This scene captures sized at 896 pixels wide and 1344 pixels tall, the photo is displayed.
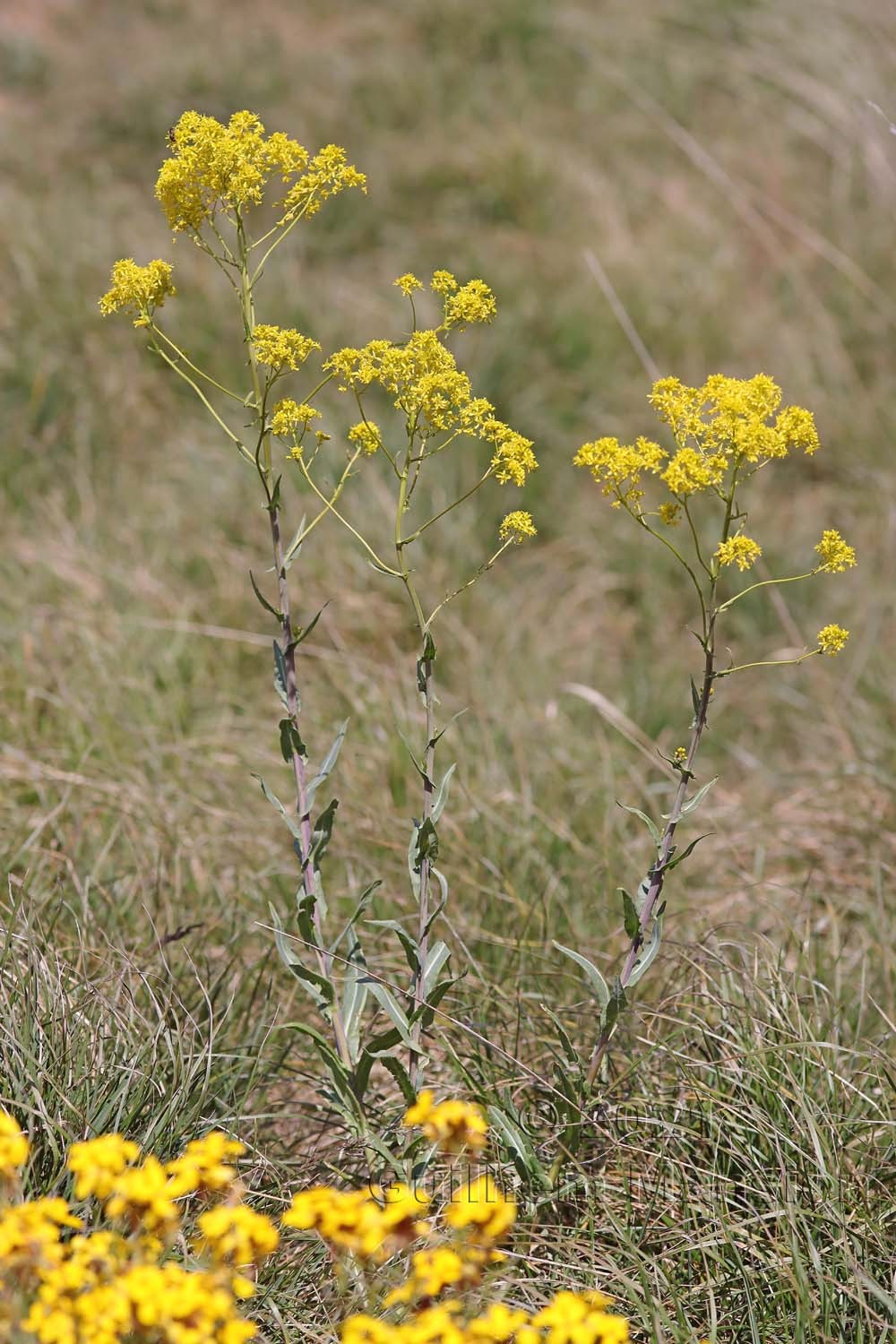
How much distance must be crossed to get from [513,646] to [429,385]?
2.46 metres

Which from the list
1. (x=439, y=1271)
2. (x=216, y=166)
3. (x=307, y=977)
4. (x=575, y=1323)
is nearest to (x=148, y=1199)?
(x=439, y=1271)

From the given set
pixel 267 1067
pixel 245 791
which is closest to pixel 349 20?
pixel 245 791

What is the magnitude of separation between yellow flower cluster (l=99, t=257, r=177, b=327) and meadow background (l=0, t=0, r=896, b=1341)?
1.00 m

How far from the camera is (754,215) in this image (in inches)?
234

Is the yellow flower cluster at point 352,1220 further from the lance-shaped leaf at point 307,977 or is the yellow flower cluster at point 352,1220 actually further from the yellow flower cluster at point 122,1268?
the lance-shaped leaf at point 307,977

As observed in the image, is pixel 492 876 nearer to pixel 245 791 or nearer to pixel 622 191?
pixel 245 791

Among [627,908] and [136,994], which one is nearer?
[627,908]

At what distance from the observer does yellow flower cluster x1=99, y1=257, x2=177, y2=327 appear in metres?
1.80

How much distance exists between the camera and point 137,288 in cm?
181

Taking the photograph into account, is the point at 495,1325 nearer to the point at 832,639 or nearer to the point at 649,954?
the point at 649,954

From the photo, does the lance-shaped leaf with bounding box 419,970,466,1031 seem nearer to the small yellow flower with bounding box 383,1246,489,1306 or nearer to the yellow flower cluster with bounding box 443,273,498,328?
the small yellow flower with bounding box 383,1246,489,1306

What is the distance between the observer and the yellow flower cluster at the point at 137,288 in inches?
71.0

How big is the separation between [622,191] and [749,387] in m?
5.14

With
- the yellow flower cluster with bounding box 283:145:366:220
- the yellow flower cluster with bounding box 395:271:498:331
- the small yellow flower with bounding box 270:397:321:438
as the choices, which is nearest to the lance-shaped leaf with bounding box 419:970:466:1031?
the small yellow flower with bounding box 270:397:321:438
